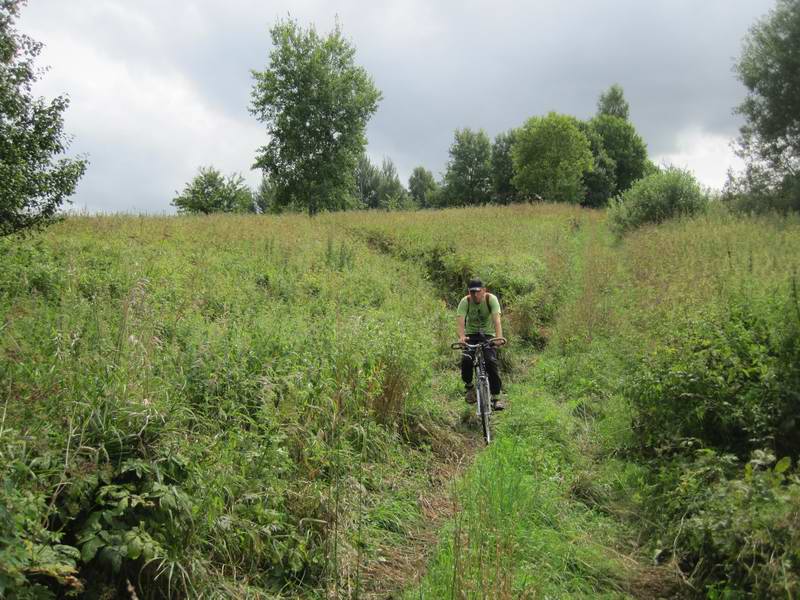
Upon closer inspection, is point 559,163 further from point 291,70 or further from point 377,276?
point 377,276

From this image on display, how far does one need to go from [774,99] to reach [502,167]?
1705 inches

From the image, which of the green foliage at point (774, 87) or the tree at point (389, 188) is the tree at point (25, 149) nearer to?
the green foliage at point (774, 87)

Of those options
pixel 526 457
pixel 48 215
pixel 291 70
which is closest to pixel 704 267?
pixel 526 457

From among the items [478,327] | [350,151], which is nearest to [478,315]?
[478,327]

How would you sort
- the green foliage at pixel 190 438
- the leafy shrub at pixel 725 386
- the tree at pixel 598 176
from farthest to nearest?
the tree at pixel 598 176
the leafy shrub at pixel 725 386
the green foliage at pixel 190 438

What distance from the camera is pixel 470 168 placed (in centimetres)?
6444

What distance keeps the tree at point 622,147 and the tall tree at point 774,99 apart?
35329mm

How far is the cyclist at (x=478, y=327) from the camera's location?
7.99 meters

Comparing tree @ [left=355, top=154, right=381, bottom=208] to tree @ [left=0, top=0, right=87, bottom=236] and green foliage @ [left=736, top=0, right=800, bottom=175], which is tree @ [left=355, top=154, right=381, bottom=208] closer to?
green foliage @ [left=736, top=0, right=800, bottom=175]

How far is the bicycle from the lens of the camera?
7.33m

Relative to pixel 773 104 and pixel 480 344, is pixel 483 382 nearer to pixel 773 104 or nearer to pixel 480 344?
pixel 480 344

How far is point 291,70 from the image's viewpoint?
110 feet

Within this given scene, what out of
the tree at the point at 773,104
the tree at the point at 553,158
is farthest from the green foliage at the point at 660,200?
the tree at the point at 553,158

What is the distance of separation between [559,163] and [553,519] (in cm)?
4222
